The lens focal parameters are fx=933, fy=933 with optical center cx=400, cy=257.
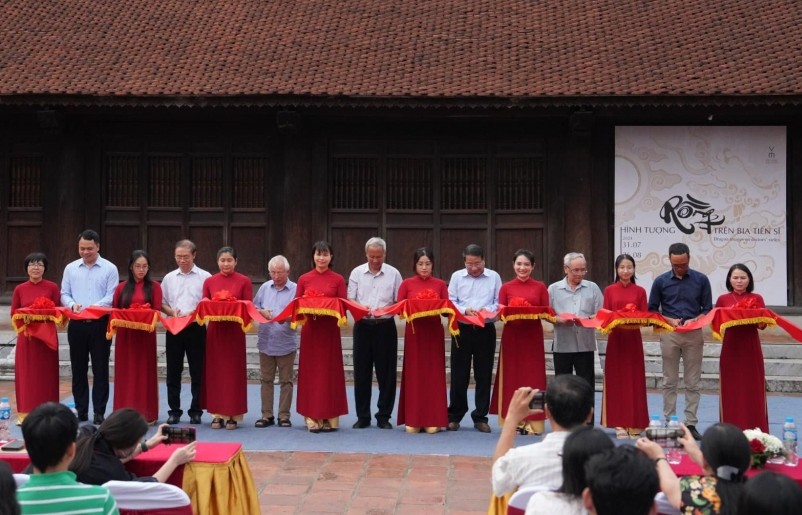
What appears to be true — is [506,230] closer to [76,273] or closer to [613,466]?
[76,273]

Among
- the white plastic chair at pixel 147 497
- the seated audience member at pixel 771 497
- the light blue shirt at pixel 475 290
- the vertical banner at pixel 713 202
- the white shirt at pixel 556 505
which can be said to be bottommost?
the white plastic chair at pixel 147 497

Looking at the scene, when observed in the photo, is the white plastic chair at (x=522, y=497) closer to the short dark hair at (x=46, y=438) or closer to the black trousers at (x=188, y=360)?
the short dark hair at (x=46, y=438)

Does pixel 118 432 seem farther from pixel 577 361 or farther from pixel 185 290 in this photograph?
pixel 577 361

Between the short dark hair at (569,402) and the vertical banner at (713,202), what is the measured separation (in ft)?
33.0

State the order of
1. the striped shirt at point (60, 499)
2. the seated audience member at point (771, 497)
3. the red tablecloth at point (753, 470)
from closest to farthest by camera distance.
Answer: the seated audience member at point (771, 497) → the striped shirt at point (60, 499) → the red tablecloth at point (753, 470)

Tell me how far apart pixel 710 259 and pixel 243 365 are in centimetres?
794

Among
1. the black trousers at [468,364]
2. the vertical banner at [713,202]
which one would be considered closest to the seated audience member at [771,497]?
the black trousers at [468,364]

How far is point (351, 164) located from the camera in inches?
566

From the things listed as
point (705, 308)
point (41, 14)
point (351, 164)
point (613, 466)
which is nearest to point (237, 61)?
point (351, 164)

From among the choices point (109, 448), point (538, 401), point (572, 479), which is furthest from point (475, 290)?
point (572, 479)

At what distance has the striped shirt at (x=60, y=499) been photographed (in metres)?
3.70

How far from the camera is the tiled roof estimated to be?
13.0m

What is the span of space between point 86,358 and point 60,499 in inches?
226

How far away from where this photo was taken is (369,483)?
22.8 ft
